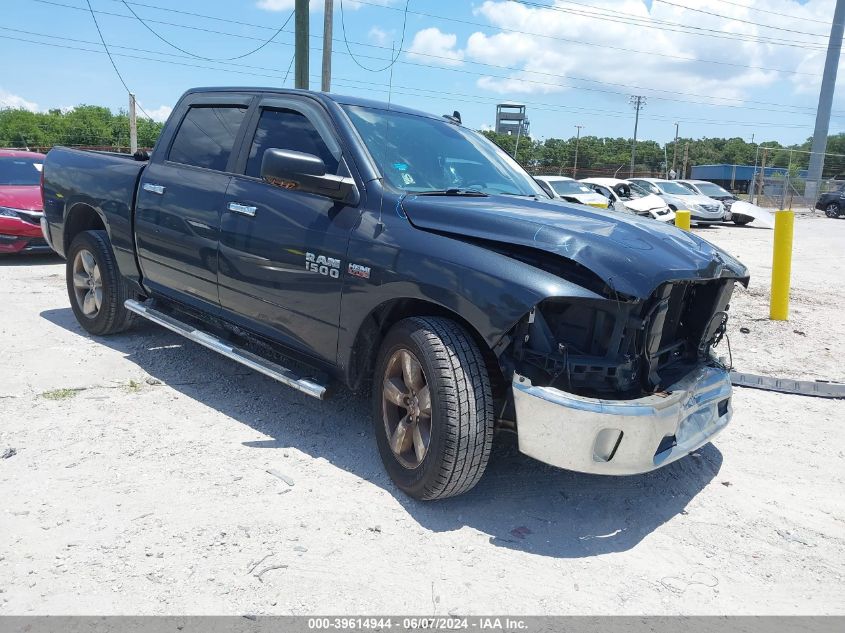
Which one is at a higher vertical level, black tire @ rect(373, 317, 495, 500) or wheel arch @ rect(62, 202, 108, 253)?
wheel arch @ rect(62, 202, 108, 253)

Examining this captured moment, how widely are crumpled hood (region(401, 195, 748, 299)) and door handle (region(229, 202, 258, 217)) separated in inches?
A: 41.9

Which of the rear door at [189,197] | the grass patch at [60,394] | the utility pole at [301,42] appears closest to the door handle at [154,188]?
the rear door at [189,197]

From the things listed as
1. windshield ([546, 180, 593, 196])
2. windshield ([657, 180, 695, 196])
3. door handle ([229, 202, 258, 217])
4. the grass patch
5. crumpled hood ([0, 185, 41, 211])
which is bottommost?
the grass patch

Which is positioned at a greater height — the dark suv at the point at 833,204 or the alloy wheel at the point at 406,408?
the dark suv at the point at 833,204

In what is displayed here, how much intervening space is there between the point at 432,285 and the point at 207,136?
2.41 metres

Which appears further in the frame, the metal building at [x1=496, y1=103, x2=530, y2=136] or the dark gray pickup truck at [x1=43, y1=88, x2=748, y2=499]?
the metal building at [x1=496, y1=103, x2=530, y2=136]

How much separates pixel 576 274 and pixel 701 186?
81.7ft

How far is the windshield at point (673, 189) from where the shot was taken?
23.4m

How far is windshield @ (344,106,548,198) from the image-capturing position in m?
3.76

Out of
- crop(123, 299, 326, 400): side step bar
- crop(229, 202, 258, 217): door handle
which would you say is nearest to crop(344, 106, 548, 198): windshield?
crop(229, 202, 258, 217): door handle

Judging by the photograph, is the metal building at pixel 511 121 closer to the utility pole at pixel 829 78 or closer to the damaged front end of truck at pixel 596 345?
the damaged front end of truck at pixel 596 345

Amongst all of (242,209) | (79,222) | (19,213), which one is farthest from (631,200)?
(242,209)

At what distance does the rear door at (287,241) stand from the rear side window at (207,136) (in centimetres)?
21

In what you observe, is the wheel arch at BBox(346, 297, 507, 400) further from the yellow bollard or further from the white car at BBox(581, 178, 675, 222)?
the white car at BBox(581, 178, 675, 222)
